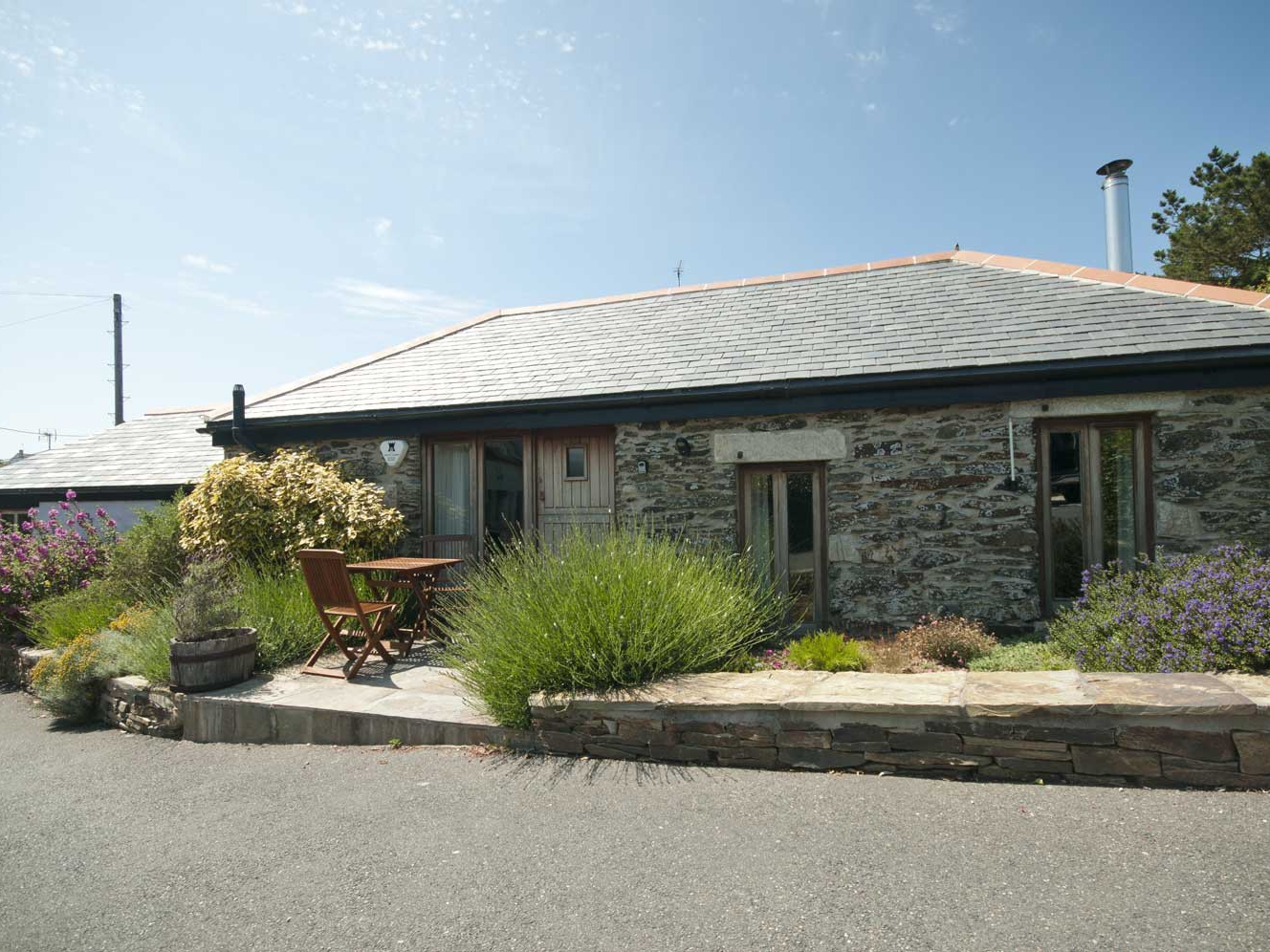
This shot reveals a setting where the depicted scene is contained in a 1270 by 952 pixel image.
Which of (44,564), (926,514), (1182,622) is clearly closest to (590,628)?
(1182,622)

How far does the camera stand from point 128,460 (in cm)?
1334

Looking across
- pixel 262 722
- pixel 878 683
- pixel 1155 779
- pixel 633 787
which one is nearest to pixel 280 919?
pixel 633 787

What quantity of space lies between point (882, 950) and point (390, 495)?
760 cm

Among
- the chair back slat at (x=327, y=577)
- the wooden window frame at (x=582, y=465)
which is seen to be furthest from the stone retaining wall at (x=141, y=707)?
the wooden window frame at (x=582, y=465)

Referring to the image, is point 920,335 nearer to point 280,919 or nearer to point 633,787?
point 633,787

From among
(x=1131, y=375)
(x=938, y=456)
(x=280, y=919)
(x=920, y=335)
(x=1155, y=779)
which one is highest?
(x=920, y=335)

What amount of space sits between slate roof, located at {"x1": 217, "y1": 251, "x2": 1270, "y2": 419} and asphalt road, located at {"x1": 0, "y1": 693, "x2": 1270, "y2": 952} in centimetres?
441

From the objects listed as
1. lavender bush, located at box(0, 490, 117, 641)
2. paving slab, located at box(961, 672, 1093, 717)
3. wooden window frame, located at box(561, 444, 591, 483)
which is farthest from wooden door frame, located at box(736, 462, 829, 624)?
lavender bush, located at box(0, 490, 117, 641)

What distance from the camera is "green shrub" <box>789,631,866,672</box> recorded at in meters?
5.29

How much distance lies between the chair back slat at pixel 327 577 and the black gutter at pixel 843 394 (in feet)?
10.3

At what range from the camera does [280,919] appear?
112 inches

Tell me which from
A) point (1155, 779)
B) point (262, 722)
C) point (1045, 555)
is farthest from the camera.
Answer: point (1045, 555)

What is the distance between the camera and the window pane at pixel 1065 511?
6.79 metres

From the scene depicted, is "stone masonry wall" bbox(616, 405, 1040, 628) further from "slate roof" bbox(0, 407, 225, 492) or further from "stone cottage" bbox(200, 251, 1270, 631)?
"slate roof" bbox(0, 407, 225, 492)
